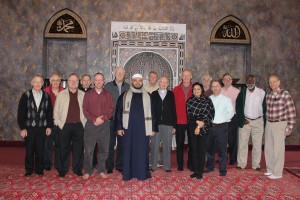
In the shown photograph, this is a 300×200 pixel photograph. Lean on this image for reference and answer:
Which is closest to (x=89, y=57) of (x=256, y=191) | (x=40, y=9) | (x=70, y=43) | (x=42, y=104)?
(x=70, y=43)

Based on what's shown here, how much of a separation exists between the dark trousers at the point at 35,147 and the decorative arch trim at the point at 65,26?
368 centimetres

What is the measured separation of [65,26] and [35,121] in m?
3.81

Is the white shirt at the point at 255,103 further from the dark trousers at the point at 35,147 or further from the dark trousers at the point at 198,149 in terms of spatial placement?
the dark trousers at the point at 35,147

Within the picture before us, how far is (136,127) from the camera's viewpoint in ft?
13.1

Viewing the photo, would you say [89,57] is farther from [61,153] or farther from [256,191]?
[256,191]

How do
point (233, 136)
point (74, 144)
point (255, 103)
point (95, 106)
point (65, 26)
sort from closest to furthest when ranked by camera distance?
1. point (95, 106)
2. point (74, 144)
3. point (255, 103)
4. point (233, 136)
5. point (65, 26)

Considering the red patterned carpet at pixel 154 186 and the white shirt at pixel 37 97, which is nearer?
the red patterned carpet at pixel 154 186

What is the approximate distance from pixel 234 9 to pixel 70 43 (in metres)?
4.29

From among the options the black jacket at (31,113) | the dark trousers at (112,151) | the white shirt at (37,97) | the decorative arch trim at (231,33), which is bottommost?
the dark trousers at (112,151)

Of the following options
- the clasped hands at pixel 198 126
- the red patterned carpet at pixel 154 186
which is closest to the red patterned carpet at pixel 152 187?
the red patterned carpet at pixel 154 186

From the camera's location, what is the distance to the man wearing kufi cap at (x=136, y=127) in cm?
394

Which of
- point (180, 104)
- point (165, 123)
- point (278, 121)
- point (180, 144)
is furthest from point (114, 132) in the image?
point (278, 121)

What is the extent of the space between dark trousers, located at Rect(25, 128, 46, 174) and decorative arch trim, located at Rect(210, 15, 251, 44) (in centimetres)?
498

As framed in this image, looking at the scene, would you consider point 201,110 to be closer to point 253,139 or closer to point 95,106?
point 253,139
